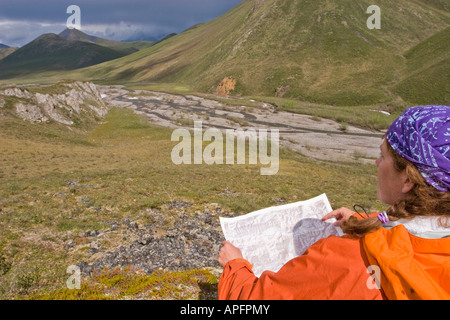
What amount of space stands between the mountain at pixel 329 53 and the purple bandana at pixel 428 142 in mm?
86378

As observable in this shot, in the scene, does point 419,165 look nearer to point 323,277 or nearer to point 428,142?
point 428,142

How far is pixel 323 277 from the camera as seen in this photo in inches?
89.7

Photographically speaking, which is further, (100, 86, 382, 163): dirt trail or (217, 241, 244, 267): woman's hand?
(100, 86, 382, 163): dirt trail

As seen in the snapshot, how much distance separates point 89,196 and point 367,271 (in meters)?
12.9

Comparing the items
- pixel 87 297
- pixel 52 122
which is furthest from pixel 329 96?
pixel 87 297

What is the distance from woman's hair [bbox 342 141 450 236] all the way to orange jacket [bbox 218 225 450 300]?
89mm

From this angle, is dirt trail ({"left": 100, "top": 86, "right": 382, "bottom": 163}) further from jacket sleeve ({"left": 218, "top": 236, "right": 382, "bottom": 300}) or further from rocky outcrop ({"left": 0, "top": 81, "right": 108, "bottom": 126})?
jacket sleeve ({"left": 218, "top": 236, "right": 382, "bottom": 300})

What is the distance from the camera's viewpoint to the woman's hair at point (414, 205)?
219cm

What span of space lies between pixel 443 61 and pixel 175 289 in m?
105

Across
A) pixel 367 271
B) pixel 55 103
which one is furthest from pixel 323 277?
pixel 55 103

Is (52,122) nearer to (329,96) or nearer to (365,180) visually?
(365,180)

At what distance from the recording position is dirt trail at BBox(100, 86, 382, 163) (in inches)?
1522

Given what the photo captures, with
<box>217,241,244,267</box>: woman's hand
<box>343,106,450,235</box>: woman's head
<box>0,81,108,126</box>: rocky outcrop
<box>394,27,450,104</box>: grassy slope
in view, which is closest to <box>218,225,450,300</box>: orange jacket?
<box>343,106,450,235</box>: woman's head
